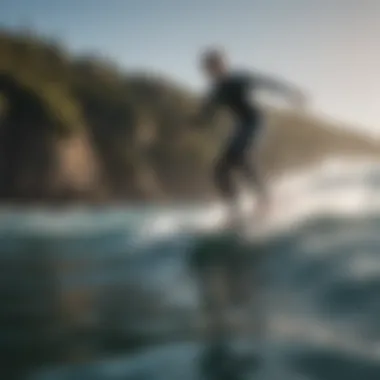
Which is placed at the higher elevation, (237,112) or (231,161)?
(237,112)

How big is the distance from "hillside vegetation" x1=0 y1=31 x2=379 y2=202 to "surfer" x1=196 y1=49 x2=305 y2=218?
0.04 metres

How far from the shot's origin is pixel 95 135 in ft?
6.61

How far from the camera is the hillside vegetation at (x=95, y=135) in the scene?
6.09 feet

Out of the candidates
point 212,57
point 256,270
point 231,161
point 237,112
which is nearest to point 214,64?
point 212,57

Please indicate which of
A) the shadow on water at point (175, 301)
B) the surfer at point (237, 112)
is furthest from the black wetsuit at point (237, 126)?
the shadow on water at point (175, 301)

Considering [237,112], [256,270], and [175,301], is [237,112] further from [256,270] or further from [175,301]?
[175,301]

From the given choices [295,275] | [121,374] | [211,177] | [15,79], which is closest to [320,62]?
[211,177]

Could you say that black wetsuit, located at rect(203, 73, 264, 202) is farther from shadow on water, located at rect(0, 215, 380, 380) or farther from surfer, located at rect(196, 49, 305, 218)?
shadow on water, located at rect(0, 215, 380, 380)

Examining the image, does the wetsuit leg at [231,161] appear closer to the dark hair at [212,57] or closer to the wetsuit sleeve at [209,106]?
the wetsuit sleeve at [209,106]

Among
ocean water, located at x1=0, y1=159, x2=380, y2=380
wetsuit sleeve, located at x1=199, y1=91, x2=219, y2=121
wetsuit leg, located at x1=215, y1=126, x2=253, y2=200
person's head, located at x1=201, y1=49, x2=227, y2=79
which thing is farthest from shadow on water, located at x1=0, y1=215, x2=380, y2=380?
person's head, located at x1=201, y1=49, x2=227, y2=79

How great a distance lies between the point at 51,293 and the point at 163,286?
0.27 m

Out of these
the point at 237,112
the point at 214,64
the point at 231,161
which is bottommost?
the point at 231,161

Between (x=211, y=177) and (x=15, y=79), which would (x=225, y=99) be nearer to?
(x=211, y=177)

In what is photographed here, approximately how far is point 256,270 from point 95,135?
0.71m
